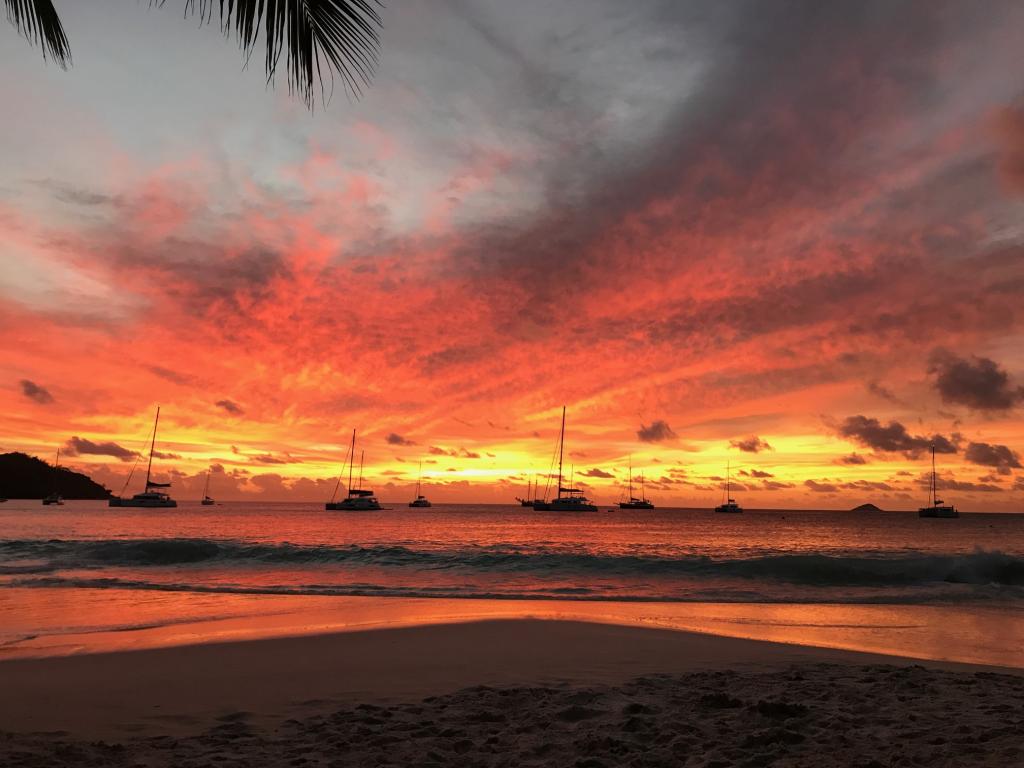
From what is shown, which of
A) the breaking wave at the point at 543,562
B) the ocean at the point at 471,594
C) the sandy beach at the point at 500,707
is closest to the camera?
the sandy beach at the point at 500,707

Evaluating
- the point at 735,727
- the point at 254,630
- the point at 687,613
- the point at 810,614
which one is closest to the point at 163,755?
the point at 735,727

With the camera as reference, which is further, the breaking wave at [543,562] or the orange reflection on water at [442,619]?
the breaking wave at [543,562]

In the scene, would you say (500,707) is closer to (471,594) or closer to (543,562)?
(471,594)

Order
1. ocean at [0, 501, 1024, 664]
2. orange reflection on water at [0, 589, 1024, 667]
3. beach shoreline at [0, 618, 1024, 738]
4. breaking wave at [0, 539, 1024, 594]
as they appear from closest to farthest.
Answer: beach shoreline at [0, 618, 1024, 738]
orange reflection on water at [0, 589, 1024, 667]
ocean at [0, 501, 1024, 664]
breaking wave at [0, 539, 1024, 594]

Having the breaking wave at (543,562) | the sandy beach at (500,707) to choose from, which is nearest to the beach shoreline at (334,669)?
the sandy beach at (500,707)

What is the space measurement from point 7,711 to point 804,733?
909 cm

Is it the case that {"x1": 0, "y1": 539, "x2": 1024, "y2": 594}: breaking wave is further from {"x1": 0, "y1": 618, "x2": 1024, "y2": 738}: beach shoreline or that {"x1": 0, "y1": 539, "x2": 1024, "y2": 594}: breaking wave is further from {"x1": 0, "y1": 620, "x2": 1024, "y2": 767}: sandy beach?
{"x1": 0, "y1": 620, "x2": 1024, "y2": 767}: sandy beach

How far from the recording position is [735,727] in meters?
7.05

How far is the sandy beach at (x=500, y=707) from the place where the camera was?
20.8 feet

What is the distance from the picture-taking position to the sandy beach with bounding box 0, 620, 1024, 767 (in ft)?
20.8

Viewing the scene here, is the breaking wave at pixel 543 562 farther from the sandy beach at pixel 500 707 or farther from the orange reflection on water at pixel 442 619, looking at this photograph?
the sandy beach at pixel 500 707

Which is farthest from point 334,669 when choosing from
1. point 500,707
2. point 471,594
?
point 471,594

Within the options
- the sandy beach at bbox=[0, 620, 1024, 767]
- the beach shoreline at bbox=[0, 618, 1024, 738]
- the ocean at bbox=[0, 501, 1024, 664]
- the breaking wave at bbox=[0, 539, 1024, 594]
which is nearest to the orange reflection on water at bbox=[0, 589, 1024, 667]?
the ocean at bbox=[0, 501, 1024, 664]

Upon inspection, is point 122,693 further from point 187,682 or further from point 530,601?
point 530,601
